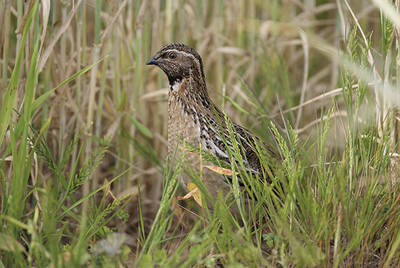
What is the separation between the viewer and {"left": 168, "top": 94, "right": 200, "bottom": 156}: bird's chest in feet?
9.58

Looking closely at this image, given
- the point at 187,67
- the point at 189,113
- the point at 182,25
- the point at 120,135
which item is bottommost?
the point at 120,135

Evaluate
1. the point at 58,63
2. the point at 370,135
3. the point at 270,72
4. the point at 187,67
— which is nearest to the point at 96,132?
the point at 58,63

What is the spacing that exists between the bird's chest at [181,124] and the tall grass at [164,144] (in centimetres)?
24

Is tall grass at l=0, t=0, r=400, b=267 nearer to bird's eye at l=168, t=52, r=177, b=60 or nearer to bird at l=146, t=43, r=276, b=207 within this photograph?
bird at l=146, t=43, r=276, b=207

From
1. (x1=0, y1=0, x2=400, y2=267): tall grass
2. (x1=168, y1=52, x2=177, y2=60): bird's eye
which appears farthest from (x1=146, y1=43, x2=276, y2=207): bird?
(x1=0, y1=0, x2=400, y2=267): tall grass

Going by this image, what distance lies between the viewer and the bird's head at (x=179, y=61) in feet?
10.1

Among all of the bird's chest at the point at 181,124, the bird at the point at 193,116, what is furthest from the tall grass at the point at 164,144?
the bird's chest at the point at 181,124

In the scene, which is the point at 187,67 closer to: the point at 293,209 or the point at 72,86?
the point at 72,86

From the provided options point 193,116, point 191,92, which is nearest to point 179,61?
point 191,92

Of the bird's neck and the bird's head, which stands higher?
the bird's head

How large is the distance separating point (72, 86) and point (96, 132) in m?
0.32

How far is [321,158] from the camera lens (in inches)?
86.5

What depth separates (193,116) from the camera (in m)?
3.00

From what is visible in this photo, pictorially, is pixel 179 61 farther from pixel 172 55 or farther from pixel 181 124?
pixel 181 124
